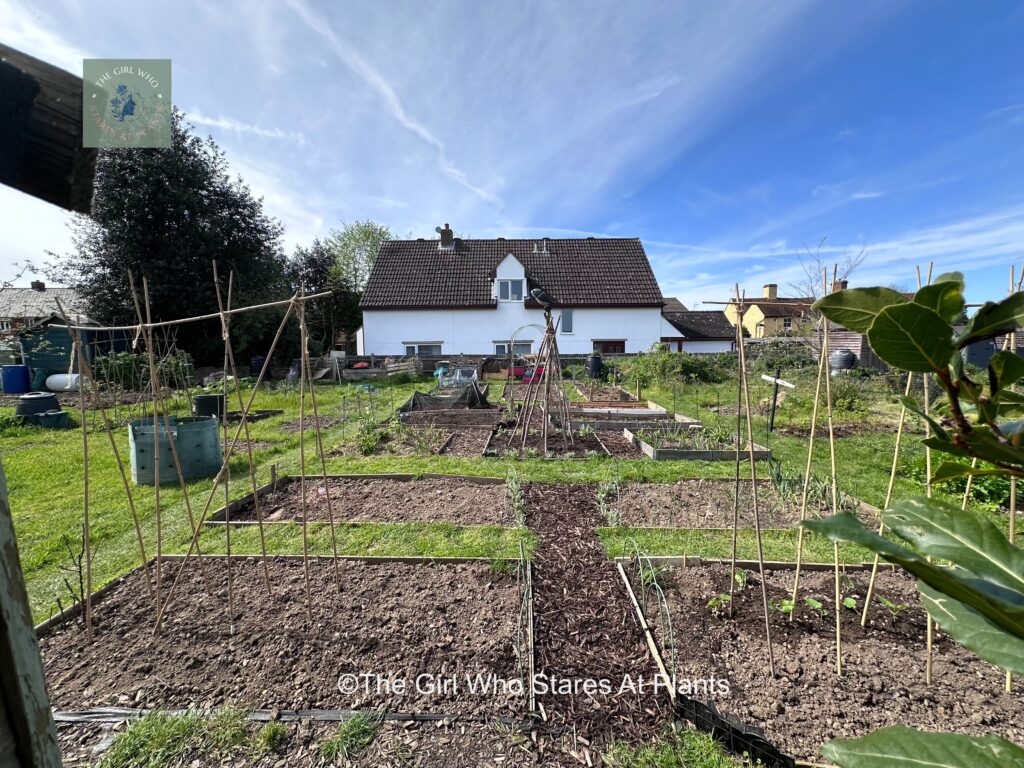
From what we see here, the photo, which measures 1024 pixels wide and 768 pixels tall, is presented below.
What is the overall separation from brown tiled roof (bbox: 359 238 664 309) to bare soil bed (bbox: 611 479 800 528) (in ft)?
47.8

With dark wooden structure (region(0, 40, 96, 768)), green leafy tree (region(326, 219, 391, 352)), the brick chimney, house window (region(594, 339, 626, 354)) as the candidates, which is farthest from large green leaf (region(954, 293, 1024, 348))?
green leafy tree (region(326, 219, 391, 352))

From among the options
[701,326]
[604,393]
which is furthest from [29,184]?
[701,326]

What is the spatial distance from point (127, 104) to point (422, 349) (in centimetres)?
1155

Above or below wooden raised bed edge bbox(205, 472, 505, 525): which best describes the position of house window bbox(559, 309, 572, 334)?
above

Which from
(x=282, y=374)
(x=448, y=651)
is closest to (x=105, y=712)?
(x=448, y=651)

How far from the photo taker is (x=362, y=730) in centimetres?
192

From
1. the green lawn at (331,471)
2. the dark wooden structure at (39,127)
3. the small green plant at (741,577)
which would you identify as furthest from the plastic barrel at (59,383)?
the small green plant at (741,577)

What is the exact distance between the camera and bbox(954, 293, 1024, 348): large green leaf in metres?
0.56

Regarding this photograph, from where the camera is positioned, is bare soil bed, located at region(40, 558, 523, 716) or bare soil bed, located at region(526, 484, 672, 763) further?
bare soil bed, located at region(40, 558, 523, 716)

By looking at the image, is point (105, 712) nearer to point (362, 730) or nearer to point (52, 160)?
point (362, 730)

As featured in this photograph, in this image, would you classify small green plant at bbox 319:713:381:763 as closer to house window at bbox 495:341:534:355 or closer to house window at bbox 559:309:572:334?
house window at bbox 495:341:534:355

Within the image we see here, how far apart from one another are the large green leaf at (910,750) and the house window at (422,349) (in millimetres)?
19026

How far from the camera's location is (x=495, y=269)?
1925 cm

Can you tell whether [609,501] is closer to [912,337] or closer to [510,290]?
[912,337]
